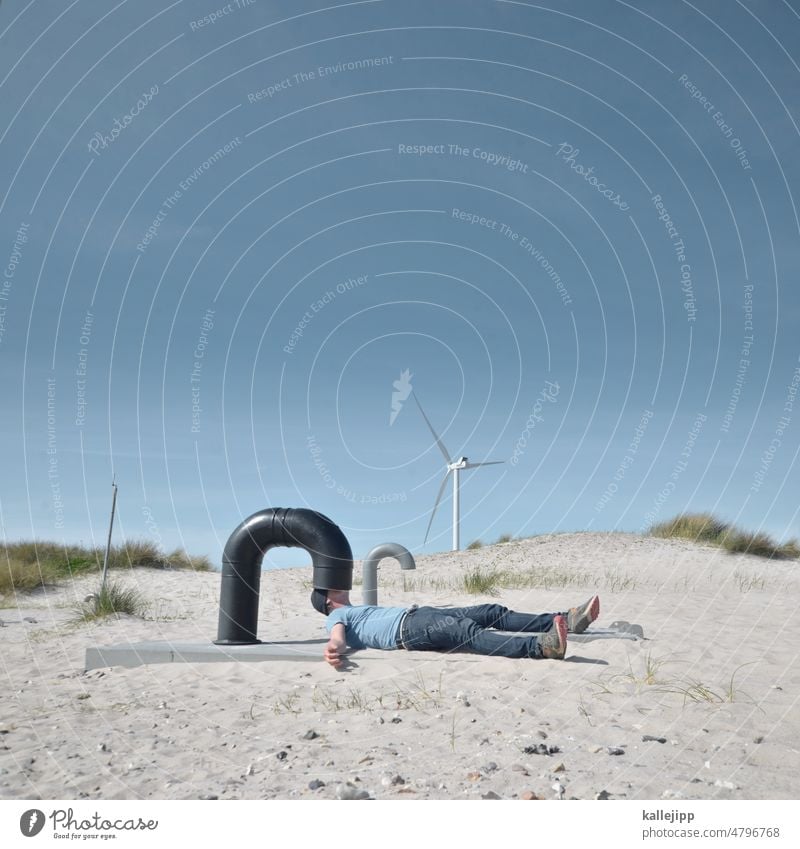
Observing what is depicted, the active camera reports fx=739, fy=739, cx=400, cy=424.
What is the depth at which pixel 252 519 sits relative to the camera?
9992 millimetres

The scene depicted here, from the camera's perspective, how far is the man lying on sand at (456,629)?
8.45 m

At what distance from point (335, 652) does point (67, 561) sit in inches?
627

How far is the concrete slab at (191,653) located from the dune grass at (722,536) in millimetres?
19309

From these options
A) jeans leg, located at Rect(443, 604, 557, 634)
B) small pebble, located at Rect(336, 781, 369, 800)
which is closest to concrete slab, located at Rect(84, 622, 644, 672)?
jeans leg, located at Rect(443, 604, 557, 634)

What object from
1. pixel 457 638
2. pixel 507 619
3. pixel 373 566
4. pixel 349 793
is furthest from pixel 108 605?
pixel 349 793

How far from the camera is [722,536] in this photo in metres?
26.0

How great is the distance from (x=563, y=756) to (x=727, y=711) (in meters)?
1.98

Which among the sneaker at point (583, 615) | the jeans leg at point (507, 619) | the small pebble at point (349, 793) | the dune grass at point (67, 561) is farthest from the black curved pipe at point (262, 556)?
the dune grass at point (67, 561)

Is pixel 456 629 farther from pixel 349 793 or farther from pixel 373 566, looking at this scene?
pixel 373 566

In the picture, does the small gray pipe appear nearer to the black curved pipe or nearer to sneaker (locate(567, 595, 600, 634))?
the black curved pipe

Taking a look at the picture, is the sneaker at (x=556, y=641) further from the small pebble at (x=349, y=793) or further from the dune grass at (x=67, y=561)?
the dune grass at (x=67, y=561)
